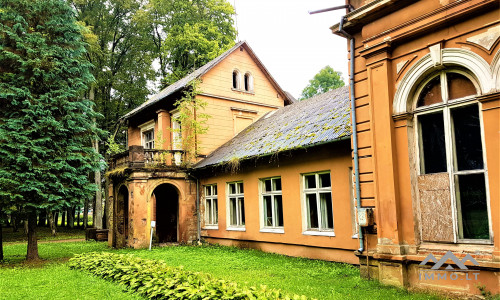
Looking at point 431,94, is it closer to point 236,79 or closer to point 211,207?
point 211,207

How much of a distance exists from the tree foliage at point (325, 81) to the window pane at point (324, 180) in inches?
1338

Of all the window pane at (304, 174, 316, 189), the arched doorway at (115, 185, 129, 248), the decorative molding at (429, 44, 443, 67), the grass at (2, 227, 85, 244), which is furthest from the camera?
the grass at (2, 227, 85, 244)

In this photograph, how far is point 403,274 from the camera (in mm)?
7016

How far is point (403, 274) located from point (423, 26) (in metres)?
4.61

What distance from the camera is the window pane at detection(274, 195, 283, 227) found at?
541 inches

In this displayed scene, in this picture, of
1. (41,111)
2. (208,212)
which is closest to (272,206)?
(208,212)

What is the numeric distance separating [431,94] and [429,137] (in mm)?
828

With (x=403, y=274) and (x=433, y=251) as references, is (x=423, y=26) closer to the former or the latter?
(x=433, y=251)

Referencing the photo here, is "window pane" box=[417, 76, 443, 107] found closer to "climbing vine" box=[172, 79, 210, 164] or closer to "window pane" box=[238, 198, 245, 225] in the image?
"window pane" box=[238, 198, 245, 225]

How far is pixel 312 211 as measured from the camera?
12398 millimetres

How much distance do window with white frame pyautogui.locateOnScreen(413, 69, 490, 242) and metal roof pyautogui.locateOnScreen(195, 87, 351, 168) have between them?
10.2 ft

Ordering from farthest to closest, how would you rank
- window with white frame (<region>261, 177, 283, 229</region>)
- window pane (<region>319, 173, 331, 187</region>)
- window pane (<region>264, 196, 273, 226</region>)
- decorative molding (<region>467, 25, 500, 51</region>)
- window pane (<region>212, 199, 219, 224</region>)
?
window pane (<region>212, 199, 219, 224</region>) < window pane (<region>264, 196, 273, 226</region>) < window with white frame (<region>261, 177, 283, 229</region>) < window pane (<region>319, 173, 331, 187</region>) < decorative molding (<region>467, 25, 500, 51</region>)

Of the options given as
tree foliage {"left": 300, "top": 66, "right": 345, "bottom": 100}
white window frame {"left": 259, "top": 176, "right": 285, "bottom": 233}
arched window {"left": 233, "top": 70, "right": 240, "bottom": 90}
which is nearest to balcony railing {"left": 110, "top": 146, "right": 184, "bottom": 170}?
arched window {"left": 233, "top": 70, "right": 240, "bottom": 90}

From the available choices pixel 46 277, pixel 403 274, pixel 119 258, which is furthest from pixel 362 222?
pixel 46 277
